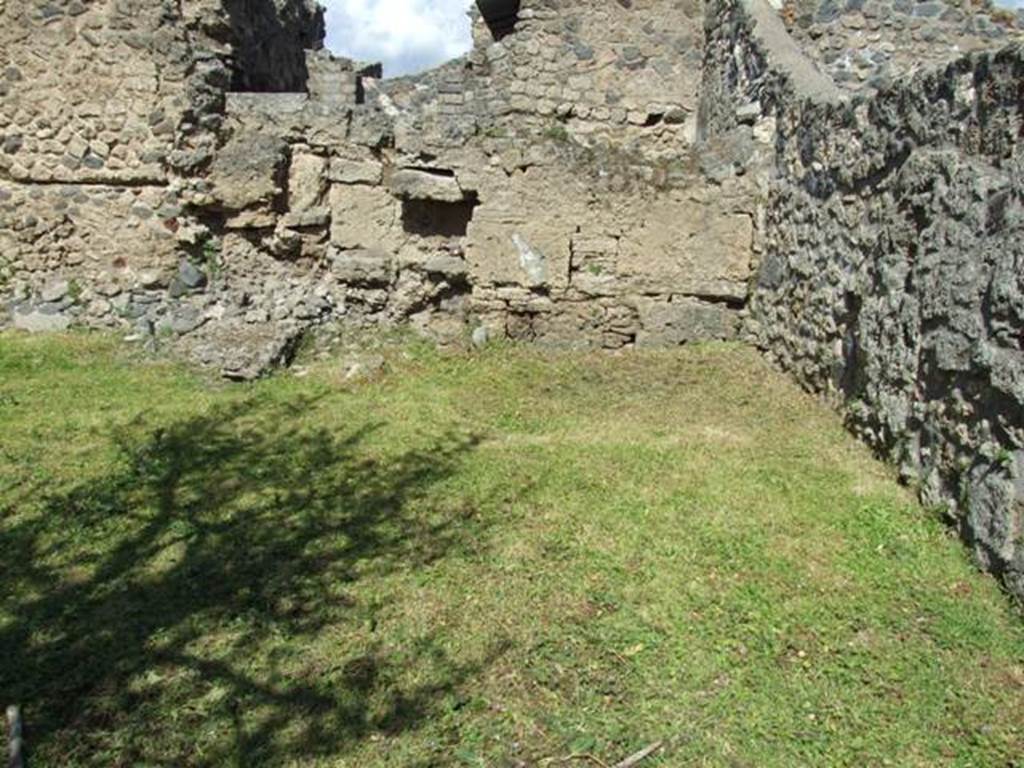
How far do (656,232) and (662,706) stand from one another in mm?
4908

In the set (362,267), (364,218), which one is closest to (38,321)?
(362,267)

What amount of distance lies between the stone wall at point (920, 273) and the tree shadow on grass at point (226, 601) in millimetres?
2420

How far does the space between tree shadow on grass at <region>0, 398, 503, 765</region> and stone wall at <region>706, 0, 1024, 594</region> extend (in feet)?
7.94

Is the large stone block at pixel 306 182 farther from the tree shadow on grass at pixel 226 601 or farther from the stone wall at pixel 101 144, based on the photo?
the tree shadow on grass at pixel 226 601

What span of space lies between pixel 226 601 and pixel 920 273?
12.8ft

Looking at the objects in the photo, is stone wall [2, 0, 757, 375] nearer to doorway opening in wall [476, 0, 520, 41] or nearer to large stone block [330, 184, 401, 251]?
large stone block [330, 184, 401, 251]

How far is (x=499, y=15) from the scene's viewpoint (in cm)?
1191

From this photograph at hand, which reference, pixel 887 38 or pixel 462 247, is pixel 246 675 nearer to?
pixel 462 247

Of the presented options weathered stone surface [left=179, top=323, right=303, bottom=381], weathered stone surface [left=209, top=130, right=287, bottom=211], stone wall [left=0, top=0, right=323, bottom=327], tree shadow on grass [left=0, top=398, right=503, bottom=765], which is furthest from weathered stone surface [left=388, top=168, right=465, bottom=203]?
tree shadow on grass [left=0, top=398, right=503, bottom=765]

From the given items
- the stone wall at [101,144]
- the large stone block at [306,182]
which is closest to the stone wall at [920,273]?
the large stone block at [306,182]

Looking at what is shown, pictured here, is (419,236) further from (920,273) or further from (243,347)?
(920,273)

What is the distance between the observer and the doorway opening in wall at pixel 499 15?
11.5m

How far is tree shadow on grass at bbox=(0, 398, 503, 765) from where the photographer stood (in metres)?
3.18

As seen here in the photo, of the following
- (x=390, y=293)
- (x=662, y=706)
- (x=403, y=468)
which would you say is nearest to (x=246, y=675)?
(x=662, y=706)
